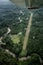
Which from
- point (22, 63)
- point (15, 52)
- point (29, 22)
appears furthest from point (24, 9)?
point (22, 63)

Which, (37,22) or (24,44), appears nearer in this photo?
(24,44)

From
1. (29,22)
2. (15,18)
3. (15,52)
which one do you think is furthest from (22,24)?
(15,52)

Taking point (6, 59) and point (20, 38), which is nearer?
point (6, 59)

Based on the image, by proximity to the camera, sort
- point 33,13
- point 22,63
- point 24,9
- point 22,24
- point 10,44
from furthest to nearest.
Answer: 1. point 24,9
2. point 33,13
3. point 22,24
4. point 10,44
5. point 22,63

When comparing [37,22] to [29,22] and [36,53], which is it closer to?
[29,22]

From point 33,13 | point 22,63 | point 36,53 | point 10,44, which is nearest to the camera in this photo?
point 22,63

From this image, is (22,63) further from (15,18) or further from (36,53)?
(15,18)

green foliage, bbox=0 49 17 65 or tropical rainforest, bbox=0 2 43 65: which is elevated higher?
green foliage, bbox=0 49 17 65

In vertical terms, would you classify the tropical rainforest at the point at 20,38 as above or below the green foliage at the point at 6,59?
below

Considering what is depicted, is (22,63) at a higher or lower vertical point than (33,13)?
higher
